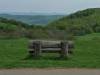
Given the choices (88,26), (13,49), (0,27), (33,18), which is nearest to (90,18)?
(88,26)

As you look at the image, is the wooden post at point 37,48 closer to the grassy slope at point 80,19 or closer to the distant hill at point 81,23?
the distant hill at point 81,23

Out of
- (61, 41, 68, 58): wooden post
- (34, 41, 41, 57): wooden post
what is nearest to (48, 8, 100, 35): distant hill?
(61, 41, 68, 58): wooden post

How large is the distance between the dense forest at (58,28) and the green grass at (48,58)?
2143 millimetres

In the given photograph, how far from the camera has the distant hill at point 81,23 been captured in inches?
878

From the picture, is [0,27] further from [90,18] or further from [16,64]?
[16,64]

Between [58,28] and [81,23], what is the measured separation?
2139 mm

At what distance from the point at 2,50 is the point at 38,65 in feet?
11.3

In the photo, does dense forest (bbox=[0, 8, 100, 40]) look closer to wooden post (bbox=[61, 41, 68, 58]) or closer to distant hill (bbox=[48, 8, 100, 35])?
distant hill (bbox=[48, 8, 100, 35])

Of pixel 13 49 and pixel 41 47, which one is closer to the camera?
pixel 41 47

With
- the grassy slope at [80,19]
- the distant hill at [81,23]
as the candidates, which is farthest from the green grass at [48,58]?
the grassy slope at [80,19]

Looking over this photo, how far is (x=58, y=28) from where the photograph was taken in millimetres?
22844

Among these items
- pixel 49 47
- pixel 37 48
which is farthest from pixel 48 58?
pixel 37 48

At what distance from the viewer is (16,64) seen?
11.5 meters

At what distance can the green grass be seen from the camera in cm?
1150
